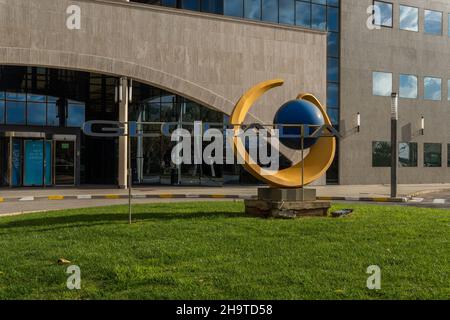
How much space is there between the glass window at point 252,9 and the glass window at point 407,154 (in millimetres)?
13684

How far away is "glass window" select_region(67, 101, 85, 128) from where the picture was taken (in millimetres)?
30531

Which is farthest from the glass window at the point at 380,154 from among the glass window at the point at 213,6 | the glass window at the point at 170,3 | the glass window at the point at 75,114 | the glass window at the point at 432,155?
the glass window at the point at 75,114

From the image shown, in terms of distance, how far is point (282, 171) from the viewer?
43.7 feet

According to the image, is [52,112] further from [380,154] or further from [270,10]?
[380,154]

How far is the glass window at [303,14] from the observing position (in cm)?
3281

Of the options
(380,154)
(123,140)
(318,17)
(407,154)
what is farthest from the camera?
(407,154)

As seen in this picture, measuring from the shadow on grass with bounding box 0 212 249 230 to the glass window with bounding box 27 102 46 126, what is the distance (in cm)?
1773

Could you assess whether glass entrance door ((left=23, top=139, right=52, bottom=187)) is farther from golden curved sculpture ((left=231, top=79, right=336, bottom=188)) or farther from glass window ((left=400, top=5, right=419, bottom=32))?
glass window ((left=400, top=5, right=419, bottom=32))

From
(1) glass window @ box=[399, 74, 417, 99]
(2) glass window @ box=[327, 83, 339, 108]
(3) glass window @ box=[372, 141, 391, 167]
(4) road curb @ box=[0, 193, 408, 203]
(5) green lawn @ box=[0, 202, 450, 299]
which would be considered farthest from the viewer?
(1) glass window @ box=[399, 74, 417, 99]

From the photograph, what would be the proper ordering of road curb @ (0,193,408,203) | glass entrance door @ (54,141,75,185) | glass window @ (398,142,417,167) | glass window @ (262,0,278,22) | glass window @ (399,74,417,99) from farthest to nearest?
glass window @ (399,74,417,99), glass window @ (398,142,417,167), glass window @ (262,0,278,22), glass entrance door @ (54,141,75,185), road curb @ (0,193,408,203)

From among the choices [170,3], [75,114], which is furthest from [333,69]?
[75,114]

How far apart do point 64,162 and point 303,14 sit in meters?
17.6

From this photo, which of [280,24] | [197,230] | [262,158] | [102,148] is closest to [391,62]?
[280,24]

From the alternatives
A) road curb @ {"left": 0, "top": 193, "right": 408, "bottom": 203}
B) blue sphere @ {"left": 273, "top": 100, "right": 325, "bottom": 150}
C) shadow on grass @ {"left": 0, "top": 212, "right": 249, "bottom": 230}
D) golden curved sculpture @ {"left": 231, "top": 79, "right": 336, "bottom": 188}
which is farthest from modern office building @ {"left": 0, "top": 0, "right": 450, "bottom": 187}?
blue sphere @ {"left": 273, "top": 100, "right": 325, "bottom": 150}
